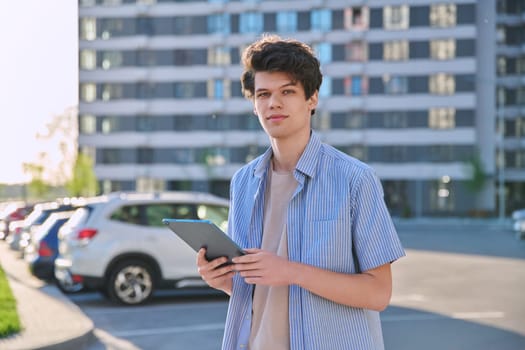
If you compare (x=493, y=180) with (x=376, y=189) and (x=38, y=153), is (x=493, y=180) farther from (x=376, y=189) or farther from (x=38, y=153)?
(x=376, y=189)

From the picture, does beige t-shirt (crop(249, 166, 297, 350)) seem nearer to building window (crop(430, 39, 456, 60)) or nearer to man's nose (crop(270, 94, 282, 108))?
man's nose (crop(270, 94, 282, 108))

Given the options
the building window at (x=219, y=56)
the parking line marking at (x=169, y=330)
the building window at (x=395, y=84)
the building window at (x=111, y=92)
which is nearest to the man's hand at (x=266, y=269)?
the parking line marking at (x=169, y=330)

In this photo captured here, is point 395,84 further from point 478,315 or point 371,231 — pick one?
point 371,231

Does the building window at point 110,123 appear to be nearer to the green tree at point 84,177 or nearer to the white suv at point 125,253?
the green tree at point 84,177

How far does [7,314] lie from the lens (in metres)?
10.2

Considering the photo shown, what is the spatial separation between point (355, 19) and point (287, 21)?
18.8 feet

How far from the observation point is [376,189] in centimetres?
275

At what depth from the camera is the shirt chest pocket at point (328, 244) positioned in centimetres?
271

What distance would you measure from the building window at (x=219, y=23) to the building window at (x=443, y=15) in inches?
665

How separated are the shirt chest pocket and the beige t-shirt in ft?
0.31

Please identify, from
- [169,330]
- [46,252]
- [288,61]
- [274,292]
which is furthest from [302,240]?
[46,252]

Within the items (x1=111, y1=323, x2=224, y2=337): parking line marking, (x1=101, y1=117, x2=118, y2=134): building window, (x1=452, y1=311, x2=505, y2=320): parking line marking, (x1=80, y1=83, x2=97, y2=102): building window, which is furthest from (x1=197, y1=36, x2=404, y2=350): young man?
(x1=80, y1=83, x2=97, y2=102): building window

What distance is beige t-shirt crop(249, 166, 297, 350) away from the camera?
8.86 feet

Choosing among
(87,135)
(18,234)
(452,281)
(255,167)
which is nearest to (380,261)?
(255,167)
